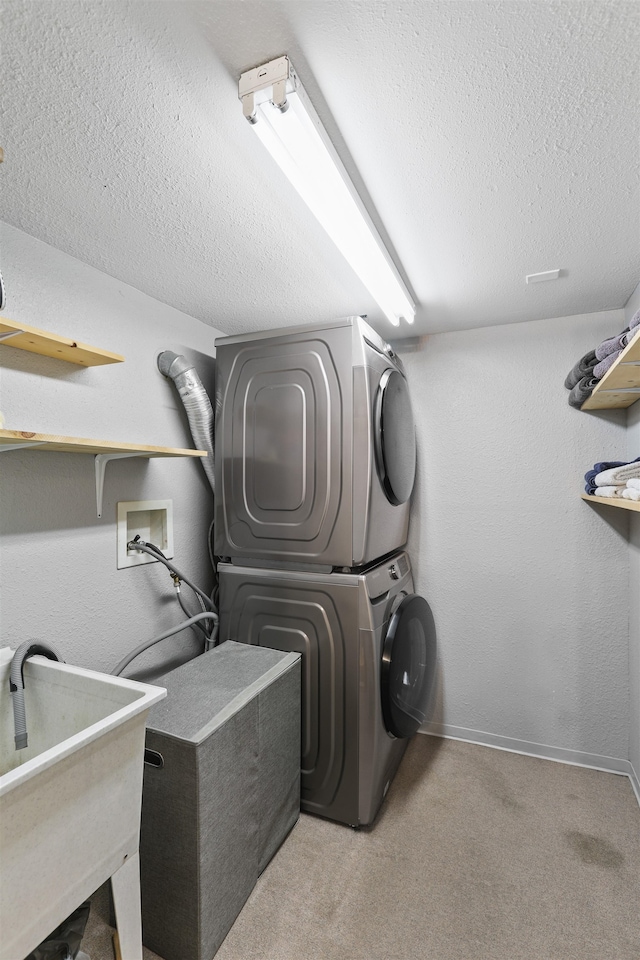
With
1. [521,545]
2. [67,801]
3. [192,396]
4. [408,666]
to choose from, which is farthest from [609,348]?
[67,801]

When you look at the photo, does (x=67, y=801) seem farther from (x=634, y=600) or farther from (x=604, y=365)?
(x=634, y=600)

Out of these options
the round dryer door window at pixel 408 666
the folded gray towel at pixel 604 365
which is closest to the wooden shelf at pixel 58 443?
the round dryer door window at pixel 408 666

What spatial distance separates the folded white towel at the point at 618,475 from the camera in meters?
1.63

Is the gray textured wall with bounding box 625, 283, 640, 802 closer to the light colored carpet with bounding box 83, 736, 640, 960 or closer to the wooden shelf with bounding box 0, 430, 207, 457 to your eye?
the light colored carpet with bounding box 83, 736, 640, 960

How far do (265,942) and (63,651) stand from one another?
44.0 inches

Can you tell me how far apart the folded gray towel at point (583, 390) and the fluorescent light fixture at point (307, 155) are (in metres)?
1.06

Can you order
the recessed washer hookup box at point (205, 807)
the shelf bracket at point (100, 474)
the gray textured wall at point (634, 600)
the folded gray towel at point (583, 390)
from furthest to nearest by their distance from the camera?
the gray textured wall at point (634, 600)
the folded gray towel at point (583, 390)
the shelf bracket at point (100, 474)
the recessed washer hookup box at point (205, 807)

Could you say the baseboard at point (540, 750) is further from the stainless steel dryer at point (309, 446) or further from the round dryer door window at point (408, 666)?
the stainless steel dryer at point (309, 446)

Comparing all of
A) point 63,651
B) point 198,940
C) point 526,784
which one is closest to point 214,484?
point 63,651

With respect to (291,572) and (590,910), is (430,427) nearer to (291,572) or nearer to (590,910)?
(291,572)

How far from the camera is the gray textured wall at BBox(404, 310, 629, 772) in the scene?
229 cm

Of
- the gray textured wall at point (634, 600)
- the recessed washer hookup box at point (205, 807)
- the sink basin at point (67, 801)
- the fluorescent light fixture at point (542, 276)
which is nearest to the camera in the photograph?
the sink basin at point (67, 801)

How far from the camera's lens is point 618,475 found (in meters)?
1.74

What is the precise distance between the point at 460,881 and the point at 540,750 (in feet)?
3.39
